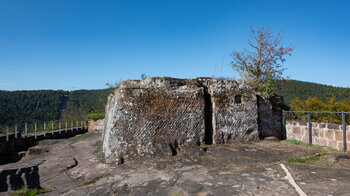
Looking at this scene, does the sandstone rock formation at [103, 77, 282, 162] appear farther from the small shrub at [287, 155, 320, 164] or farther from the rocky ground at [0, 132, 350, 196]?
the small shrub at [287, 155, 320, 164]

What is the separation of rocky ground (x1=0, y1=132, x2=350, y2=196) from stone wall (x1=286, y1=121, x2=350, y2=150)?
1.26 meters

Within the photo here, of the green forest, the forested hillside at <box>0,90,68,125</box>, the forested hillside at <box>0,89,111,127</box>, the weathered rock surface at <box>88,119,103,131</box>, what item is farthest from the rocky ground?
the forested hillside at <box>0,90,68,125</box>

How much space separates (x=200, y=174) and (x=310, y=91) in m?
53.9

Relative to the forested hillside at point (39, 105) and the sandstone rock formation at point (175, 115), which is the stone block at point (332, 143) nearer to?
the sandstone rock formation at point (175, 115)

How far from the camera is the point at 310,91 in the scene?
1885 inches

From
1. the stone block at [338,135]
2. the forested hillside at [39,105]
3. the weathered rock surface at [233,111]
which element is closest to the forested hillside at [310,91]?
the forested hillside at [39,105]

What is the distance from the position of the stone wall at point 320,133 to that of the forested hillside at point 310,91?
3999cm

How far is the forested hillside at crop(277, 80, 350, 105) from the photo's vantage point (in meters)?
43.8

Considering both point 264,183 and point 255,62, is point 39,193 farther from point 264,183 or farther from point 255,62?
point 255,62

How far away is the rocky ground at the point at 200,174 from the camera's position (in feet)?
10.3

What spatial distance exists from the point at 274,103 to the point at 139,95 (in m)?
5.03

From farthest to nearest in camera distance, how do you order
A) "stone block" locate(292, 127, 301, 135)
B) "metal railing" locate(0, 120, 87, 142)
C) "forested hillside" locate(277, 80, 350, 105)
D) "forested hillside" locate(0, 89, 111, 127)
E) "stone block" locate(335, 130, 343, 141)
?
"forested hillside" locate(277, 80, 350, 105)
"forested hillside" locate(0, 89, 111, 127)
"metal railing" locate(0, 120, 87, 142)
"stone block" locate(292, 127, 301, 135)
"stone block" locate(335, 130, 343, 141)

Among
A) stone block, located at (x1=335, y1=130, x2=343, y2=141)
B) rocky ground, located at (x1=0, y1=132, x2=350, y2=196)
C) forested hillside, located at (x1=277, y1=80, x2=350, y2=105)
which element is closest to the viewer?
rocky ground, located at (x1=0, y1=132, x2=350, y2=196)

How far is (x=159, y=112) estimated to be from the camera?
5.51 metres
